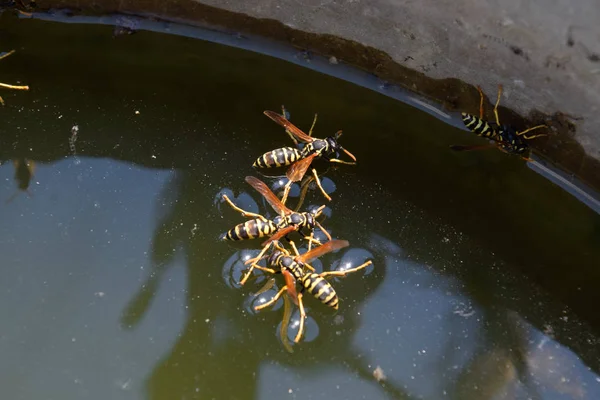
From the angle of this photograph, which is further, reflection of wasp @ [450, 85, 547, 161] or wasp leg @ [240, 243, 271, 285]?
reflection of wasp @ [450, 85, 547, 161]

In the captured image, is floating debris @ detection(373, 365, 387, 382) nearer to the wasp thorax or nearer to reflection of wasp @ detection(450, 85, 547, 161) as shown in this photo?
the wasp thorax

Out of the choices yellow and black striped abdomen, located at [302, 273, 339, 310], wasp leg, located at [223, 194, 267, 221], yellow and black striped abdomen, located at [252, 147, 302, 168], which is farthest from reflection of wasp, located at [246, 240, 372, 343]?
yellow and black striped abdomen, located at [252, 147, 302, 168]

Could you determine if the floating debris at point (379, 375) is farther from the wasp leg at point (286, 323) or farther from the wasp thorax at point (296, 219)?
the wasp thorax at point (296, 219)

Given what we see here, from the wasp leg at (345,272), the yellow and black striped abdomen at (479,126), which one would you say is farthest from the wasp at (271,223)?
the yellow and black striped abdomen at (479,126)

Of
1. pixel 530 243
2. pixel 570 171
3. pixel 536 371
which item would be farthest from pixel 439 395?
pixel 570 171

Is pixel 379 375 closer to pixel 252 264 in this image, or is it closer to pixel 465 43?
pixel 252 264

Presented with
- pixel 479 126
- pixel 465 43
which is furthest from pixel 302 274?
pixel 465 43

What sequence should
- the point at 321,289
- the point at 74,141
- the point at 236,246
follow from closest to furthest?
the point at 321,289, the point at 236,246, the point at 74,141
